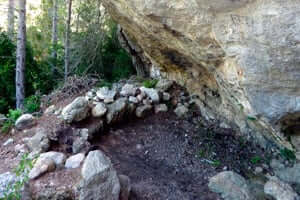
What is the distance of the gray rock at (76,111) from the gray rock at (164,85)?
1.61 m

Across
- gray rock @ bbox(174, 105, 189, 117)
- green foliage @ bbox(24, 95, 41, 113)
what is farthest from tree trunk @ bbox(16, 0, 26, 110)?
gray rock @ bbox(174, 105, 189, 117)

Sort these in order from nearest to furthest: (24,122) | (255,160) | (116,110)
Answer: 1. (255,160)
2. (24,122)
3. (116,110)

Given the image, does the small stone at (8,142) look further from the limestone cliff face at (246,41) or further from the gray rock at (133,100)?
the limestone cliff face at (246,41)

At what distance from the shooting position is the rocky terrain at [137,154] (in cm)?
206

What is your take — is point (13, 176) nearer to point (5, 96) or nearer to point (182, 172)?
point (182, 172)

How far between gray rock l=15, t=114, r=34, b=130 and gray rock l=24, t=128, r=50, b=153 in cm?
44

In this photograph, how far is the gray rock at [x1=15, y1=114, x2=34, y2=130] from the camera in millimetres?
3188

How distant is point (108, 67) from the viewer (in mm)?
6270

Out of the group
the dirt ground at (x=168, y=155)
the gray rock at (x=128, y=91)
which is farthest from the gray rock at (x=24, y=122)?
the gray rock at (x=128, y=91)

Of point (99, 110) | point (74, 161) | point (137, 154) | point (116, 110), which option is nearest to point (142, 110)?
point (116, 110)

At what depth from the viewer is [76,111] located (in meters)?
3.16

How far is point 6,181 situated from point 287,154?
3281mm

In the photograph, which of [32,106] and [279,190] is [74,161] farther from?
[279,190]

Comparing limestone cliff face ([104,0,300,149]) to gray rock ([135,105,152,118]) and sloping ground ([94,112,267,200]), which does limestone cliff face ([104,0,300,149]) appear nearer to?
sloping ground ([94,112,267,200])
